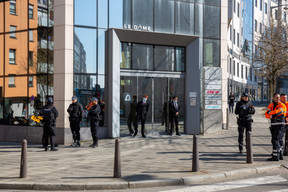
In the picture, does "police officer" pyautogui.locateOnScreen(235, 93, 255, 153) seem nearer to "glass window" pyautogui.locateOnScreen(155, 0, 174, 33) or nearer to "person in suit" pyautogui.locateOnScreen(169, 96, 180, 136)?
"person in suit" pyautogui.locateOnScreen(169, 96, 180, 136)

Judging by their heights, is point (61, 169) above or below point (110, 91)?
below

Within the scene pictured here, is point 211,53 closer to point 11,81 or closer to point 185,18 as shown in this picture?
point 185,18

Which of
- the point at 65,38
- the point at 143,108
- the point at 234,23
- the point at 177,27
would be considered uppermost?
the point at 234,23

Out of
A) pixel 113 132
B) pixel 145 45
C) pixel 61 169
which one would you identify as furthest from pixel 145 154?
pixel 145 45

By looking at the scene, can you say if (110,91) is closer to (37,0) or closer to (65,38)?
(65,38)

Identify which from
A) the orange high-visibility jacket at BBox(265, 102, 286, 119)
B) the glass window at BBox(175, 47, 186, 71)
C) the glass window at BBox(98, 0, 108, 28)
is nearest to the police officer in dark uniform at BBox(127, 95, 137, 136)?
the glass window at BBox(175, 47, 186, 71)

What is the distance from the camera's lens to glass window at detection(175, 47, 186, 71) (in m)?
16.1

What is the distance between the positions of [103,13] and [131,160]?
721 cm

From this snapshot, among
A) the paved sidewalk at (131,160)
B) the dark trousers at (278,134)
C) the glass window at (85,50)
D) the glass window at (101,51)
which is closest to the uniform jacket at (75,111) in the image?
the paved sidewalk at (131,160)

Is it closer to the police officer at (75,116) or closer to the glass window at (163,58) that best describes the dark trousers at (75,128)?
the police officer at (75,116)

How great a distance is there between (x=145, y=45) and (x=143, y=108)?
2.97 metres

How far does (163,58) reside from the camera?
1576cm

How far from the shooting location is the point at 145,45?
15.4 m

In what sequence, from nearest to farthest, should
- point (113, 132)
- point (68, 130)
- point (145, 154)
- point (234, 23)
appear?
point (145, 154) < point (68, 130) < point (113, 132) < point (234, 23)
